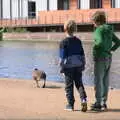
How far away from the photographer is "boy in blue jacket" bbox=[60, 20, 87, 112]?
9.88m

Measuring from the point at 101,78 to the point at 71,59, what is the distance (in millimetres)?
686

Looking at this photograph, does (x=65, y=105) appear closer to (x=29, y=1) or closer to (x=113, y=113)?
(x=113, y=113)

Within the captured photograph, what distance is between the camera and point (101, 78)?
10211 mm

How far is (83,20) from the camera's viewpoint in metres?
67.2

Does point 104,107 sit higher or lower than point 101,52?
lower

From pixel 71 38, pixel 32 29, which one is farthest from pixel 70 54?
pixel 32 29

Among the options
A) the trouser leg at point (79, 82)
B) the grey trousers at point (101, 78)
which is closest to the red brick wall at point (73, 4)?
the grey trousers at point (101, 78)

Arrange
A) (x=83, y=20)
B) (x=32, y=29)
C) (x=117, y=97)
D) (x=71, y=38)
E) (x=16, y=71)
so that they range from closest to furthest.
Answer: (x=71, y=38) < (x=117, y=97) < (x=16, y=71) < (x=83, y=20) < (x=32, y=29)

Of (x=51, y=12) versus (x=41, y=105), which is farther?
(x=51, y=12)

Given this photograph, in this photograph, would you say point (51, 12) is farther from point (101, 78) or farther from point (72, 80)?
point (72, 80)

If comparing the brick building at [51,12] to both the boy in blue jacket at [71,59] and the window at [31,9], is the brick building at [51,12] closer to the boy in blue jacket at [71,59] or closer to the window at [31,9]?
the window at [31,9]

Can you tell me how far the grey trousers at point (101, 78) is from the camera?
1016cm

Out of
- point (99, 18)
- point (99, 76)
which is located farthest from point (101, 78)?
point (99, 18)

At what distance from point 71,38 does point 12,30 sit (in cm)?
5954
